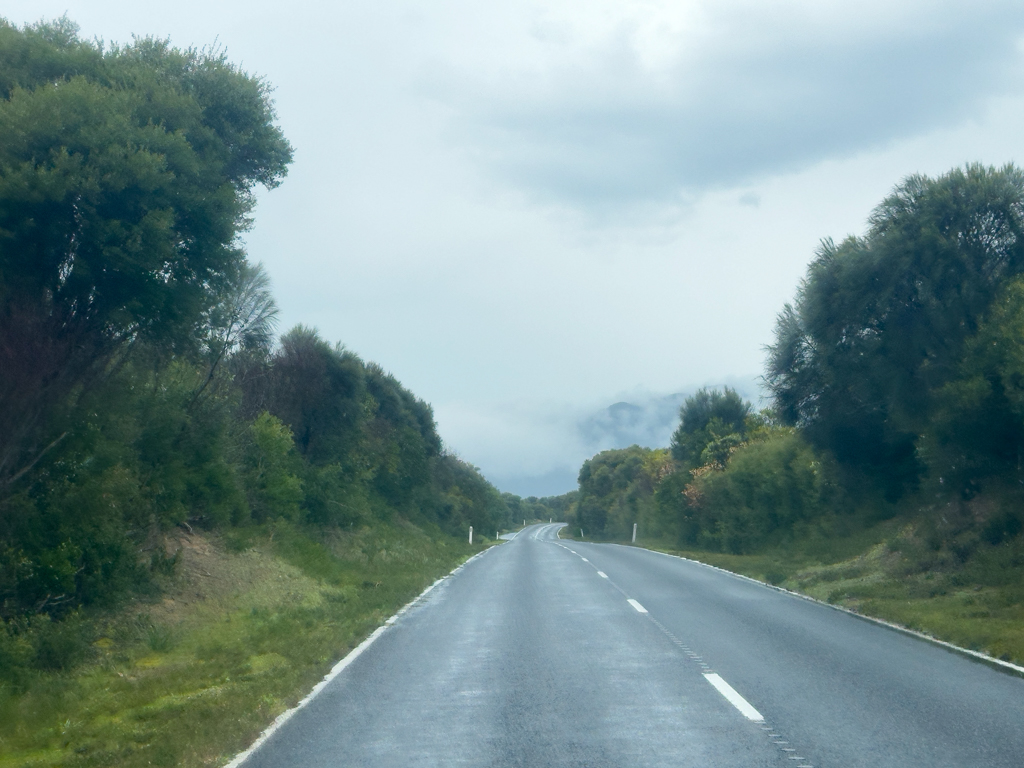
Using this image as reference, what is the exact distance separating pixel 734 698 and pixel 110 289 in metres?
9.84

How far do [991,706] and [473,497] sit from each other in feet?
224

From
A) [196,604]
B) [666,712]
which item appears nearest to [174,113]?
[196,604]

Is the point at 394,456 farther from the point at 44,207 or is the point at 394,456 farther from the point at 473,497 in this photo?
the point at 44,207

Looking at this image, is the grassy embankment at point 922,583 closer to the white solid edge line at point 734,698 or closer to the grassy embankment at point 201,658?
the white solid edge line at point 734,698

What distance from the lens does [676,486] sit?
192 ft

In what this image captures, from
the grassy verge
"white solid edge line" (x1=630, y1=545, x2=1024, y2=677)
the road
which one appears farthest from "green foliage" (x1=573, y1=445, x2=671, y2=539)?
the road

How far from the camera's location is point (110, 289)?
12.7 meters

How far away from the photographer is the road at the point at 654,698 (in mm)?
6551

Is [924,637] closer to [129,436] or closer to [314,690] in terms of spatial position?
[314,690]

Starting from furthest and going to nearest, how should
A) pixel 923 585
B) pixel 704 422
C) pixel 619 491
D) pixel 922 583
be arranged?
pixel 619 491 < pixel 704 422 < pixel 922 583 < pixel 923 585

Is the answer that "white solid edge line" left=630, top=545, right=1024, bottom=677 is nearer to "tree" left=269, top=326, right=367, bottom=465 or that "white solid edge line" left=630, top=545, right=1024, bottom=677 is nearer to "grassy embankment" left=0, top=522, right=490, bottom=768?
"grassy embankment" left=0, top=522, right=490, bottom=768

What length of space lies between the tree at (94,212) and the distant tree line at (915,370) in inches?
595

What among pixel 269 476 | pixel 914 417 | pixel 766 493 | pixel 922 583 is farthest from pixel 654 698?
pixel 766 493

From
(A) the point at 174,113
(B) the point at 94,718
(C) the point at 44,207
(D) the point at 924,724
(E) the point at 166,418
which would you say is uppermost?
(A) the point at 174,113
